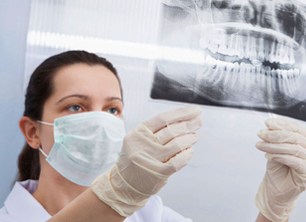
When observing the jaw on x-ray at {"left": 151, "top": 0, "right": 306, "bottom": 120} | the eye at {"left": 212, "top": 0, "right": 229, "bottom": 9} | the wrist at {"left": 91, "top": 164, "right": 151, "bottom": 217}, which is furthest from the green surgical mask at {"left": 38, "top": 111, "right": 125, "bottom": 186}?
the eye at {"left": 212, "top": 0, "right": 229, "bottom": 9}

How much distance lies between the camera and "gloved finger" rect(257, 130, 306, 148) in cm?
94

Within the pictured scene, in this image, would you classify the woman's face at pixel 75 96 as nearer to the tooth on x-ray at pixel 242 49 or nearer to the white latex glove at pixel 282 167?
the tooth on x-ray at pixel 242 49

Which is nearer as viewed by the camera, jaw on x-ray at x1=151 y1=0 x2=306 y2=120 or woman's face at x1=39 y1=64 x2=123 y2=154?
woman's face at x1=39 y1=64 x2=123 y2=154

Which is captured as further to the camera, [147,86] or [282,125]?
[147,86]

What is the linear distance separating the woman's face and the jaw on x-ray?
431mm

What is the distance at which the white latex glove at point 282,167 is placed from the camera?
0.94 meters

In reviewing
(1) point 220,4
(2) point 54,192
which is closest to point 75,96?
(2) point 54,192

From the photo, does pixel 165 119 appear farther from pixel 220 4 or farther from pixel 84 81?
pixel 220 4

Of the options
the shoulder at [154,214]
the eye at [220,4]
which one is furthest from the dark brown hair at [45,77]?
the eye at [220,4]

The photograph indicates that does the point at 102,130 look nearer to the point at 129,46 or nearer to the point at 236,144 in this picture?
the point at 129,46

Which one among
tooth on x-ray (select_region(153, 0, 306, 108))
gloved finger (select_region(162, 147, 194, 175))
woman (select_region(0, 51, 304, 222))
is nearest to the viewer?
→ gloved finger (select_region(162, 147, 194, 175))

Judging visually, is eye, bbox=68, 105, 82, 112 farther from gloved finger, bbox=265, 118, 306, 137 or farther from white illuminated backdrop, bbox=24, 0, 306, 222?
gloved finger, bbox=265, 118, 306, 137

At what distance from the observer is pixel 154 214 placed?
115 centimetres

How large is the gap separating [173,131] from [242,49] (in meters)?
0.72
